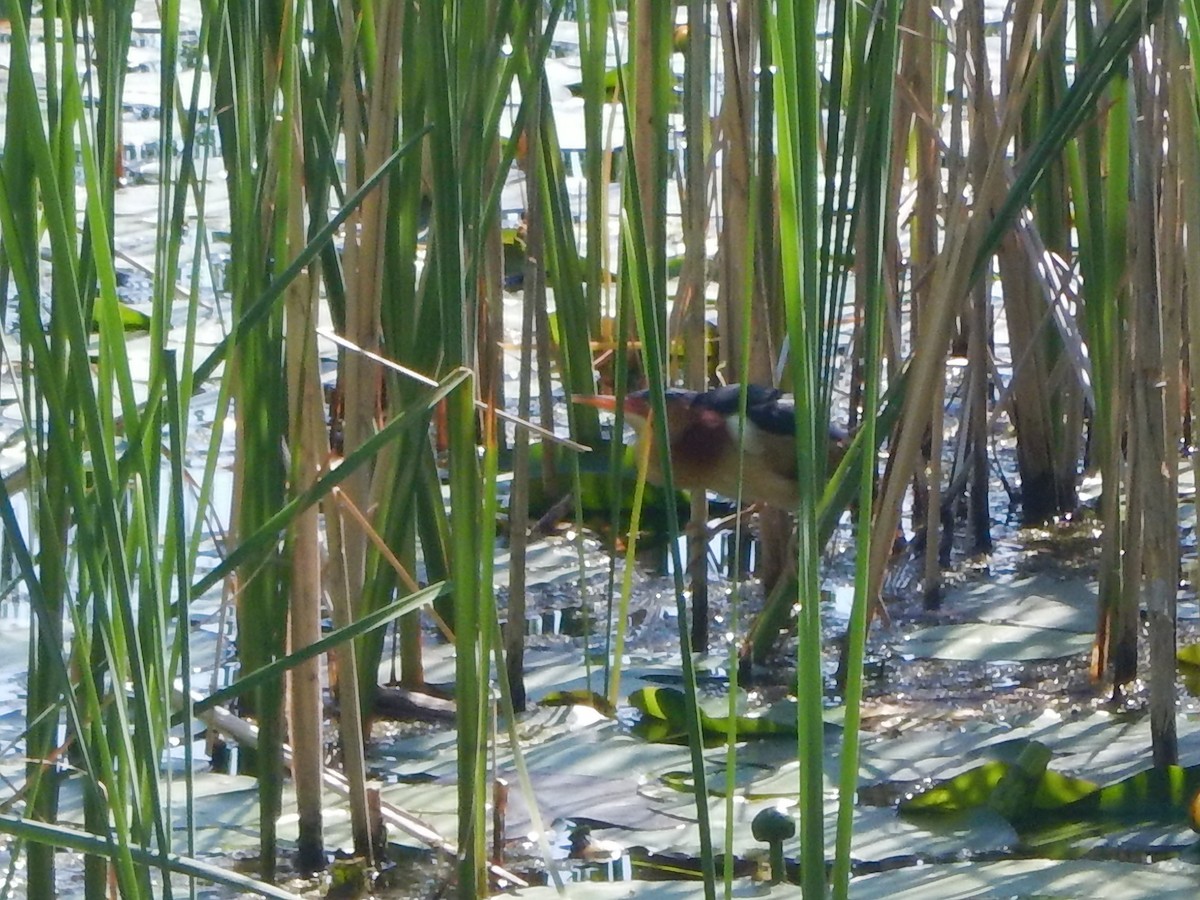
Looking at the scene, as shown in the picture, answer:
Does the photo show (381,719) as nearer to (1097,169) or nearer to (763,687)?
(763,687)

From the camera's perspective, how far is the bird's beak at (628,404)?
9.36ft

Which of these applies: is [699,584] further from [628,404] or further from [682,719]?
[628,404]

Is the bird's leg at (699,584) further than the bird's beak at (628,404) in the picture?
No

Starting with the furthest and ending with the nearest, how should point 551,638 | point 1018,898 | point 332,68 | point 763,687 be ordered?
1. point 551,638
2. point 763,687
3. point 332,68
4. point 1018,898

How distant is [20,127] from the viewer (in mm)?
1085

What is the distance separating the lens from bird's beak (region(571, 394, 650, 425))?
2.85m

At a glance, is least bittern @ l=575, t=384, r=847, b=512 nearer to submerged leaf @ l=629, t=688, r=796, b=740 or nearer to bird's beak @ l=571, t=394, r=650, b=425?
bird's beak @ l=571, t=394, r=650, b=425

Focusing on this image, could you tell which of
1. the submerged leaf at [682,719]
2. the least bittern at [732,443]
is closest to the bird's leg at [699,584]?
the least bittern at [732,443]

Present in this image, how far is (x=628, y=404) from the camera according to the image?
3076 mm

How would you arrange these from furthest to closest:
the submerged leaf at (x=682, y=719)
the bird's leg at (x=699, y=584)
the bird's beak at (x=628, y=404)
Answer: the bird's beak at (x=628, y=404), the bird's leg at (x=699, y=584), the submerged leaf at (x=682, y=719)

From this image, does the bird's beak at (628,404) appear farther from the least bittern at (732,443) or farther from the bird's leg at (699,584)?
the bird's leg at (699,584)

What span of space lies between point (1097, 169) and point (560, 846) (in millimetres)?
1292

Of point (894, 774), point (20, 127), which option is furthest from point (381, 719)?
point (20, 127)

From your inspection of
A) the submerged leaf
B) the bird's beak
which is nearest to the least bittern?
the bird's beak
